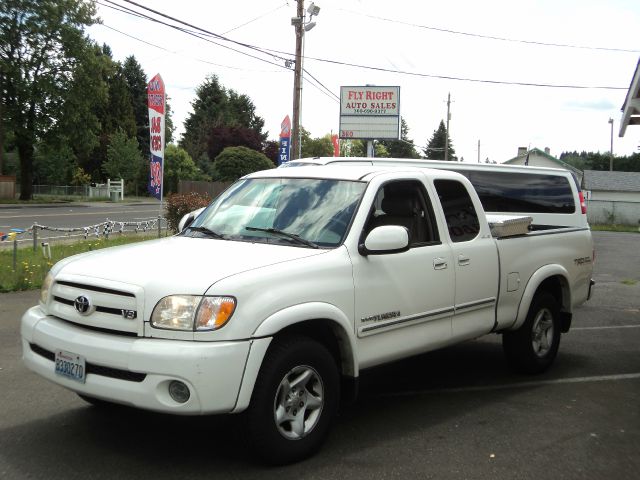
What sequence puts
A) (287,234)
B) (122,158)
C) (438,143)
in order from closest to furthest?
(287,234)
(122,158)
(438,143)

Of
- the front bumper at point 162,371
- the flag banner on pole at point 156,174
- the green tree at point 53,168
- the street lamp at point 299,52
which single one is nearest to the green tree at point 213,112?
the green tree at point 53,168

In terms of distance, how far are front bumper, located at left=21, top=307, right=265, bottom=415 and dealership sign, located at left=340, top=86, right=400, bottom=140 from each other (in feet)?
91.5

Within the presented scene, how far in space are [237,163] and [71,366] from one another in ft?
184

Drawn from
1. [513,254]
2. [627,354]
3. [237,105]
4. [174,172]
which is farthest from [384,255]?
[237,105]

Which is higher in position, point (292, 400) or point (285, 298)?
point (285, 298)

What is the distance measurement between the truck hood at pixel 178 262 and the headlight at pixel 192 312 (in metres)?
0.05

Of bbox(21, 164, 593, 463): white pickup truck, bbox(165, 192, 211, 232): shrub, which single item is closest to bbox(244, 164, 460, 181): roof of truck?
bbox(21, 164, 593, 463): white pickup truck

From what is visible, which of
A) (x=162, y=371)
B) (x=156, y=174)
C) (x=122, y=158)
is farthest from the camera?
(x=122, y=158)

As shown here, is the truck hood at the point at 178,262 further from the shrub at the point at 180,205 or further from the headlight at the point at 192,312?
the shrub at the point at 180,205

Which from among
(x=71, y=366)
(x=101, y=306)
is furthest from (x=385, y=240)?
(x=71, y=366)

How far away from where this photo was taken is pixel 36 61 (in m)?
44.7

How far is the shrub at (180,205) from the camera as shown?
18.3 metres

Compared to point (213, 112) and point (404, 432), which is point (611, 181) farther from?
point (404, 432)

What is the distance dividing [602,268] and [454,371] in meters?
11.6
